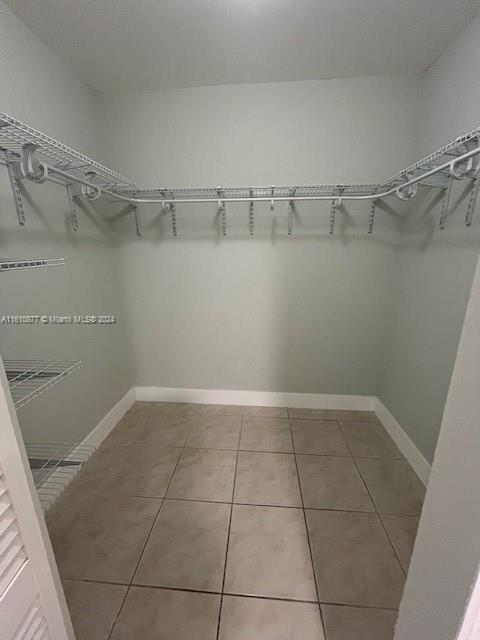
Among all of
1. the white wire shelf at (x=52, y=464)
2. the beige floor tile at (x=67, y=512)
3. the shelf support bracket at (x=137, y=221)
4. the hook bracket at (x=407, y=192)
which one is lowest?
the beige floor tile at (x=67, y=512)

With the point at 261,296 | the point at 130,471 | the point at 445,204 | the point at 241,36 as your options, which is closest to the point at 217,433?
the point at 130,471

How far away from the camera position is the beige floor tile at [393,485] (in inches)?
55.5

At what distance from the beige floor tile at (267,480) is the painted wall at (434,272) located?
805 mm

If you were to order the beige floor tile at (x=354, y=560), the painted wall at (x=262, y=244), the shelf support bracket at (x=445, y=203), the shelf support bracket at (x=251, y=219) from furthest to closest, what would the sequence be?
the shelf support bracket at (x=251, y=219), the painted wall at (x=262, y=244), the shelf support bracket at (x=445, y=203), the beige floor tile at (x=354, y=560)

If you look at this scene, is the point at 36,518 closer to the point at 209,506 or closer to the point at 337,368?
the point at 209,506

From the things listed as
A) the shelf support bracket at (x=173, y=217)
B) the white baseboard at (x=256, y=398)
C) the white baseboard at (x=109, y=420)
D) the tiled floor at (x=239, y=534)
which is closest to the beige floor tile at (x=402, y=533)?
the tiled floor at (x=239, y=534)

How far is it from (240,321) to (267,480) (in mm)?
1099

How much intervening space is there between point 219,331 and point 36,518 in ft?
5.33

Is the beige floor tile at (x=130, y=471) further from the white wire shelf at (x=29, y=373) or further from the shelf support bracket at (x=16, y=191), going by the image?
the shelf support bracket at (x=16, y=191)

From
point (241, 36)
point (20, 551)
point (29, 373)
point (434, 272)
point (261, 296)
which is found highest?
point (241, 36)

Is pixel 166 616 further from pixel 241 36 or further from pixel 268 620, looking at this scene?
pixel 241 36

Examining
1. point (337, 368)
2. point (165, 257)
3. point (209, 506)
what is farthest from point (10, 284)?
point (337, 368)

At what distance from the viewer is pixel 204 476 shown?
159 centimetres

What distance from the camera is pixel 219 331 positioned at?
216 cm
